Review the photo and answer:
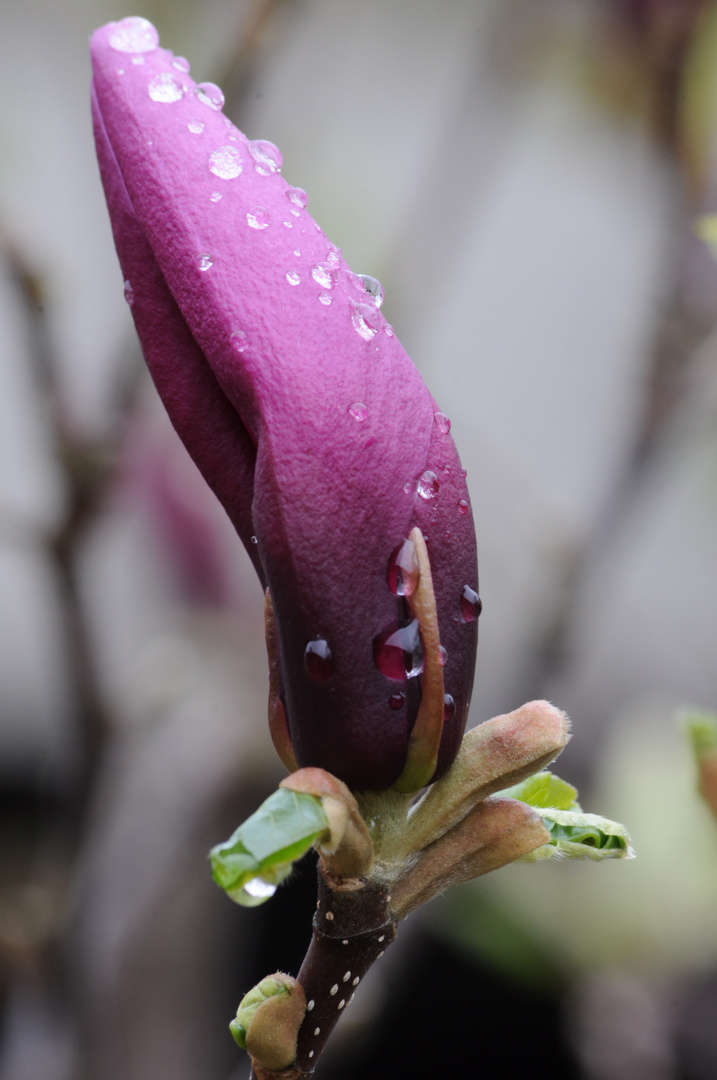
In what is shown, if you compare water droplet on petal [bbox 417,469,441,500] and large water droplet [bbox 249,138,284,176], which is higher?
large water droplet [bbox 249,138,284,176]

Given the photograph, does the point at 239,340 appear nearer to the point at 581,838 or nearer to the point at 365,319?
the point at 365,319

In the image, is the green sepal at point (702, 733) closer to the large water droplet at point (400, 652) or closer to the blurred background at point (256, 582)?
the large water droplet at point (400, 652)

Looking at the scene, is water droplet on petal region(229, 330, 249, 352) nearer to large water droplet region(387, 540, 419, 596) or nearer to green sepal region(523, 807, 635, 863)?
large water droplet region(387, 540, 419, 596)

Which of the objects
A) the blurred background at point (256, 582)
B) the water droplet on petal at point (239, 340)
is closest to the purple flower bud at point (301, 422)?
the water droplet on petal at point (239, 340)

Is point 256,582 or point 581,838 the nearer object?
point 581,838

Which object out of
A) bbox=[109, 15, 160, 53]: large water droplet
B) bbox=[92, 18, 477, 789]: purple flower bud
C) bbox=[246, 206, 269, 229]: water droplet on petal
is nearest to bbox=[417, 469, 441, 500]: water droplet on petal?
bbox=[92, 18, 477, 789]: purple flower bud

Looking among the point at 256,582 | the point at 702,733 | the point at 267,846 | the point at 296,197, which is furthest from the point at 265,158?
the point at 256,582

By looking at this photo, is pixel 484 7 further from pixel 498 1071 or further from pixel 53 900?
pixel 498 1071
